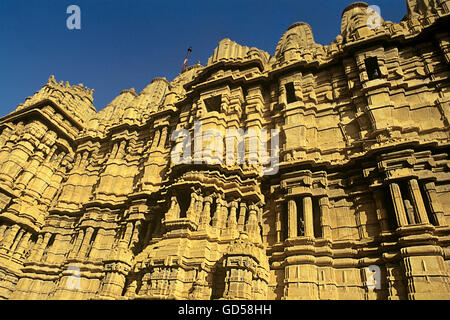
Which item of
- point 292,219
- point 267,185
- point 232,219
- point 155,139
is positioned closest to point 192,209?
point 232,219

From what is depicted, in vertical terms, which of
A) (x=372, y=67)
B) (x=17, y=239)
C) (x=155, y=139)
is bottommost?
(x=17, y=239)

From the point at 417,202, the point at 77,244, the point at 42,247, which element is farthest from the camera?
the point at 42,247

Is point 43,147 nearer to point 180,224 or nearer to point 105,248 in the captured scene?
point 105,248

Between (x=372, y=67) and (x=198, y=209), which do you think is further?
(x=372, y=67)

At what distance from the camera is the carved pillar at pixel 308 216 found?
1319cm

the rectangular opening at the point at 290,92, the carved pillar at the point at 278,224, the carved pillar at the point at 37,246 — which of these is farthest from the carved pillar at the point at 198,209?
the carved pillar at the point at 37,246

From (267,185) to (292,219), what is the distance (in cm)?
286

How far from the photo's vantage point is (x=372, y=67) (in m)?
17.6

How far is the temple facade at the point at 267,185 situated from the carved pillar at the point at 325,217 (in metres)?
0.06

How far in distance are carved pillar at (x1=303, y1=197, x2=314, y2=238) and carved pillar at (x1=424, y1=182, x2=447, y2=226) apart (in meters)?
4.73

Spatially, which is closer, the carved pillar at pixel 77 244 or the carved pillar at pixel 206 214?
the carved pillar at pixel 206 214

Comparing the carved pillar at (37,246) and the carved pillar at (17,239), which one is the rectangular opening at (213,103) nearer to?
the carved pillar at (37,246)

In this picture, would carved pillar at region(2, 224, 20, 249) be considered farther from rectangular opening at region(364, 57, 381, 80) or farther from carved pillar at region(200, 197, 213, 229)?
rectangular opening at region(364, 57, 381, 80)

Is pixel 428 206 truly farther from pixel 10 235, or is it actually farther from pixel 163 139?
pixel 10 235
